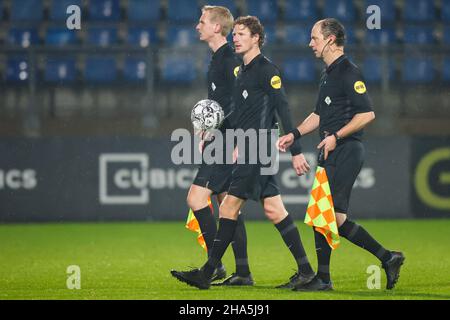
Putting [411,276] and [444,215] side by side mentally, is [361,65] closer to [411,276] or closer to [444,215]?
[444,215]

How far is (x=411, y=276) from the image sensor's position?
849cm

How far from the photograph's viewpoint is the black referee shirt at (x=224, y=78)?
795 cm

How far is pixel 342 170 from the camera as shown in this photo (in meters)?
7.35

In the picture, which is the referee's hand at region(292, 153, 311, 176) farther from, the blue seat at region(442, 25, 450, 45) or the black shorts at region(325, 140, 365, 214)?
the blue seat at region(442, 25, 450, 45)

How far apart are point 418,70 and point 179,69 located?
334 cm

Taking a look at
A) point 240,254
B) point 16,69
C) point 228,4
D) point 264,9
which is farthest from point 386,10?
point 240,254

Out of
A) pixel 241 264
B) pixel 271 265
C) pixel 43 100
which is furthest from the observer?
pixel 43 100

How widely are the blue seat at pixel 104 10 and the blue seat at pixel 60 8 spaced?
0.27 m

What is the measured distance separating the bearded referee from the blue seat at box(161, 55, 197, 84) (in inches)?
221

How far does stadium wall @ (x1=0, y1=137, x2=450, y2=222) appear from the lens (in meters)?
13.9

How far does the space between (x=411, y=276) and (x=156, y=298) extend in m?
2.42

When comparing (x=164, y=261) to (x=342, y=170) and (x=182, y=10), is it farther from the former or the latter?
(x=182, y=10)

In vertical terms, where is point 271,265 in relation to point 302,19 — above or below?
below

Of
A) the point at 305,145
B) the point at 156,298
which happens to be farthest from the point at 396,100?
the point at 156,298
